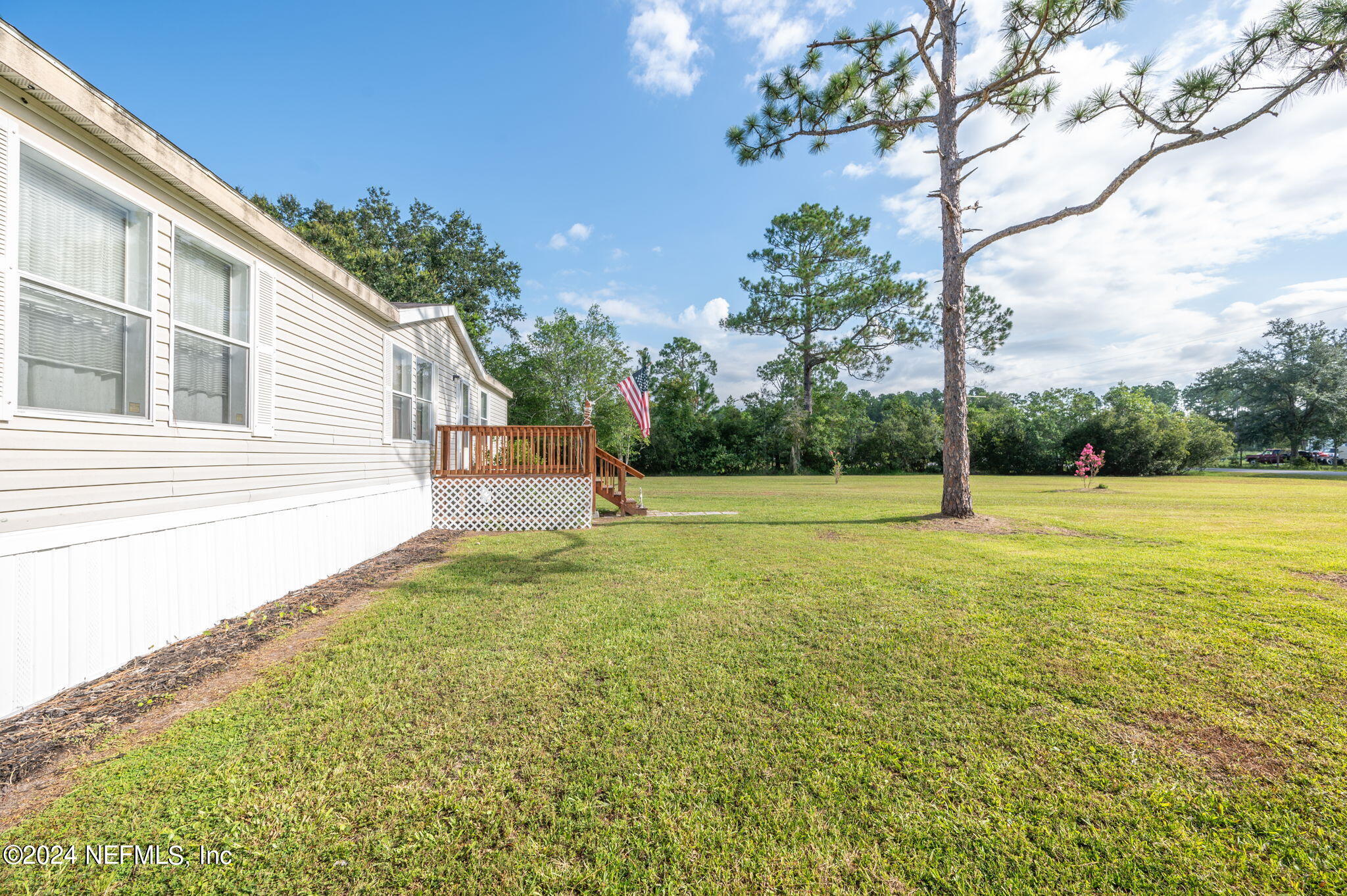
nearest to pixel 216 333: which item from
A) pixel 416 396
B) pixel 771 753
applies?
pixel 416 396

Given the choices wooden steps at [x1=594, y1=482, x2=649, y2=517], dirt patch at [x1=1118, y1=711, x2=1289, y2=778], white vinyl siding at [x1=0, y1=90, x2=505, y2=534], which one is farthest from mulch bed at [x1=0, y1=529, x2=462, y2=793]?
wooden steps at [x1=594, y1=482, x2=649, y2=517]

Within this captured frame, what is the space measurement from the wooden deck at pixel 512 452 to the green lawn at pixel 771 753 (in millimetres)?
4553

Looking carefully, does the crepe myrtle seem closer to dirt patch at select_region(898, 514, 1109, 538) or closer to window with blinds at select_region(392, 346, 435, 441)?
dirt patch at select_region(898, 514, 1109, 538)

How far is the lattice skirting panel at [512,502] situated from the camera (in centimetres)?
921

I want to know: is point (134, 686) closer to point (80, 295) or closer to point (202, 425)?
point (202, 425)

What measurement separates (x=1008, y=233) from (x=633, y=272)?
17.3 metres

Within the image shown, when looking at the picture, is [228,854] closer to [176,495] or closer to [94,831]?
[94,831]

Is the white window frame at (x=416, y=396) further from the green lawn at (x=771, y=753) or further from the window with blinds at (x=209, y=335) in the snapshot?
the green lawn at (x=771, y=753)

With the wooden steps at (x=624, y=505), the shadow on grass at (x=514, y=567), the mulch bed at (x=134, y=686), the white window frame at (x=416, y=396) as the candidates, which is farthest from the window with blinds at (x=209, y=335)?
the wooden steps at (x=624, y=505)

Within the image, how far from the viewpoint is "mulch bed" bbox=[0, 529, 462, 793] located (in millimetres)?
2359

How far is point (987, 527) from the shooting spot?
8.52 metres

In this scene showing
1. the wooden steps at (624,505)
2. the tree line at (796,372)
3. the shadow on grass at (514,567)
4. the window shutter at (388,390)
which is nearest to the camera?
the shadow on grass at (514,567)

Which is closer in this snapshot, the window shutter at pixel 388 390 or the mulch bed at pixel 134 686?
the mulch bed at pixel 134 686

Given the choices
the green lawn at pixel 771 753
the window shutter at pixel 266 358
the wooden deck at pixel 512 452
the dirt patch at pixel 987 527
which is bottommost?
the green lawn at pixel 771 753
